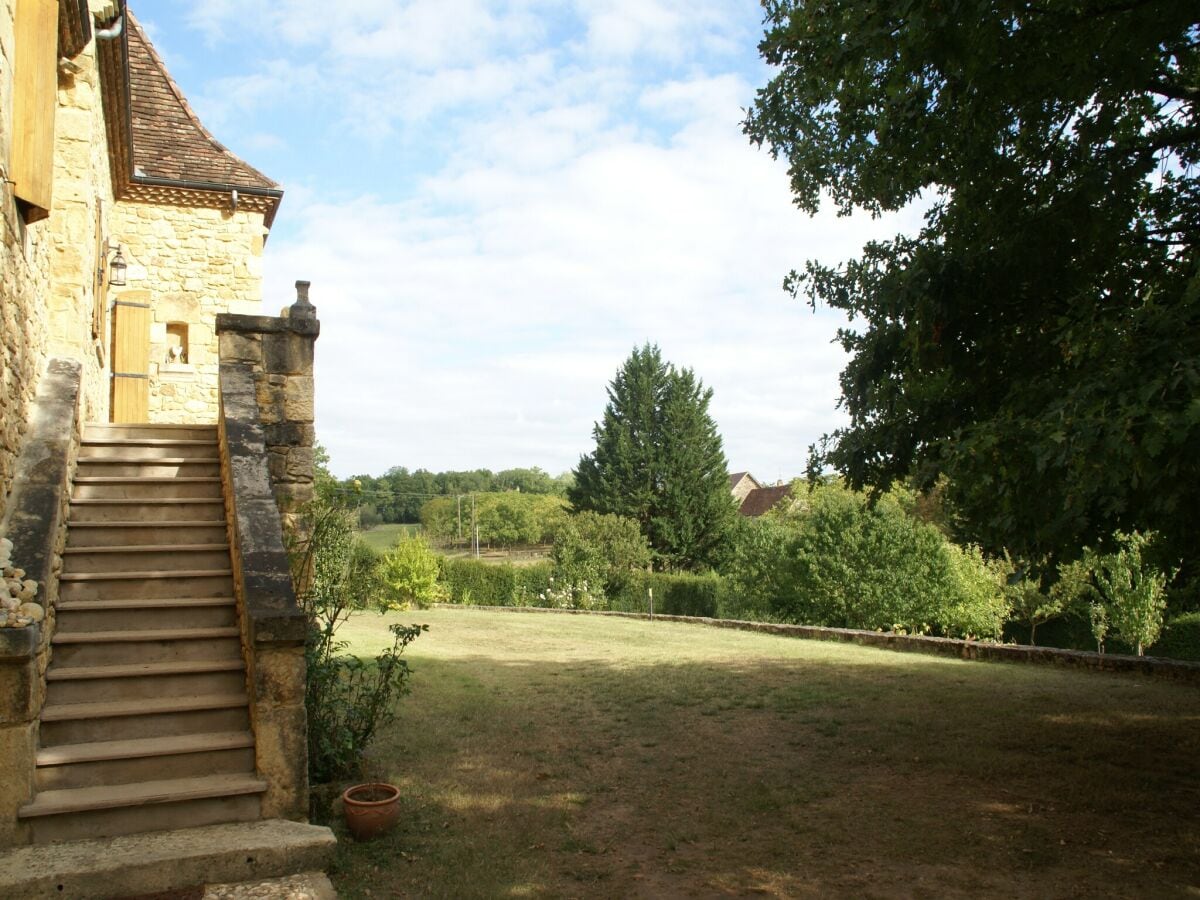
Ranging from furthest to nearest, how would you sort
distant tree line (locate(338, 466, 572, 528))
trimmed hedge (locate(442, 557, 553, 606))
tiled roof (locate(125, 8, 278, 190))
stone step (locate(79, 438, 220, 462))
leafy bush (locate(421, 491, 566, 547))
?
distant tree line (locate(338, 466, 572, 528)) < leafy bush (locate(421, 491, 566, 547)) < trimmed hedge (locate(442, 557, 553, 606)) < tiled roof (locate(125, 8, 278, 190)) < stone step (locate(79, 438, 220, 462))

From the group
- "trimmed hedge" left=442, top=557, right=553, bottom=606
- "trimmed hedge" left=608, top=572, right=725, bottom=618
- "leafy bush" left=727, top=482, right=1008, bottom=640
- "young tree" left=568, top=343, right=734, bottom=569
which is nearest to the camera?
"leafy bush" left=727, top=482, right=1008, bottom=640

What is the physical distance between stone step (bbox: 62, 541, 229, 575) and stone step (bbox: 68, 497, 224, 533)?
31cm

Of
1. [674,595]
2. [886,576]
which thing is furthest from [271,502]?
[674,595]

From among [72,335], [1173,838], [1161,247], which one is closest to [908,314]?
[1161,247]

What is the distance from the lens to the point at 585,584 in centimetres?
2878

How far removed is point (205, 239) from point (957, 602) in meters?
16.5

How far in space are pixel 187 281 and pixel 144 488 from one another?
7076 millimetres

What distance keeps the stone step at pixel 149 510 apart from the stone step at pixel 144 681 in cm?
143

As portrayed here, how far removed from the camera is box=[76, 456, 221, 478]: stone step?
6.52 metres

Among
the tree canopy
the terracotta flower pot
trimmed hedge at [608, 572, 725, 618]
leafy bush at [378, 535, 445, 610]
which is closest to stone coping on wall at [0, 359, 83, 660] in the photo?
the terracotta flower pot

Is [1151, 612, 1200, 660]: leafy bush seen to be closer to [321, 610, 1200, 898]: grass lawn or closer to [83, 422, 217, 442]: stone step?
[321, 610, 1200, 898]: grass lawn

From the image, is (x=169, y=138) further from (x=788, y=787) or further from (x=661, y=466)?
(x=661, y=466)

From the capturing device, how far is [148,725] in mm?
4590

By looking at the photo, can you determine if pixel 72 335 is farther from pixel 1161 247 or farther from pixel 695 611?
pixel 695 611
